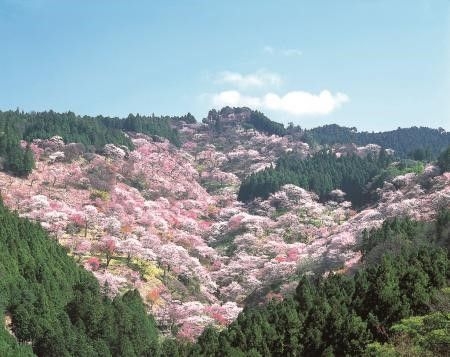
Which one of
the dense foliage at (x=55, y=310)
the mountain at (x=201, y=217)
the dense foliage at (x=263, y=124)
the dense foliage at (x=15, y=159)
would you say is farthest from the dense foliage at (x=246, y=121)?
the dense foliage at (x=55, y=310)

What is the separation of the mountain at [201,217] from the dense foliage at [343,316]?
0.69 ft

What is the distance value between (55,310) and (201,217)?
57.3 metres

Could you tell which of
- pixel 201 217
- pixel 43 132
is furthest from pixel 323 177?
pixel 43 132

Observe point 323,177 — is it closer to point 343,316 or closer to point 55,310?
point 55,310

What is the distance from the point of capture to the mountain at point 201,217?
54.5 meters

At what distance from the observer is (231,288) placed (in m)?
69.3

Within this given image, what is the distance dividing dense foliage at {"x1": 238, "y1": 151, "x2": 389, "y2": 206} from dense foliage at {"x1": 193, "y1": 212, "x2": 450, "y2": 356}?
6755 cm

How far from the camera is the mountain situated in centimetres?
5450

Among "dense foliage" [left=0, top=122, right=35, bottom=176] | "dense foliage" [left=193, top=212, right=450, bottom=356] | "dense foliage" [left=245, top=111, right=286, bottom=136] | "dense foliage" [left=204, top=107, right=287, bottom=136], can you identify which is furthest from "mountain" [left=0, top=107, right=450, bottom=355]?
"dense foliage" [left=204, top=107, right=287, bottom=136]

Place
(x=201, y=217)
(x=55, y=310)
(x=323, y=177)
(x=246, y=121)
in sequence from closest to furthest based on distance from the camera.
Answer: (x=55, y=310) → (x=201, y=217) → (x=323, y=177) → (x=246, y=121)

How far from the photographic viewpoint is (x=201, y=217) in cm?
10375

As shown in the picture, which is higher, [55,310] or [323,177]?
[323,177]

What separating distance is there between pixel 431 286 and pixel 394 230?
70.2 ft

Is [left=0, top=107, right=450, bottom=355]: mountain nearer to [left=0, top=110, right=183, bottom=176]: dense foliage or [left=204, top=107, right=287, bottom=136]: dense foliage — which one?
[left=0, top=110, right=183, bottom=176]: dense foliage
